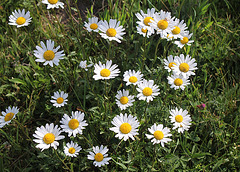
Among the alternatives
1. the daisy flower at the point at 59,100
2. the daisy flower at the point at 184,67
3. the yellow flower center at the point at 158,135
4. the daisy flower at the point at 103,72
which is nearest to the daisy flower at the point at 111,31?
the daisy flower at the point at 103,72

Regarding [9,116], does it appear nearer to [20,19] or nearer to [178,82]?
[20,19]

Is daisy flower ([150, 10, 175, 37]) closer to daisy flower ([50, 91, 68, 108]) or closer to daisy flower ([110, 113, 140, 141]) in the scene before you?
daisy flower ([110, 113, 140, 141])

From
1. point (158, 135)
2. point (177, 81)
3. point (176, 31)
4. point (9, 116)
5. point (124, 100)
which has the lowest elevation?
point (158, 135)

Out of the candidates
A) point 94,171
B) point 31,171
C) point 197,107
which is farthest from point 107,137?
point 197,107

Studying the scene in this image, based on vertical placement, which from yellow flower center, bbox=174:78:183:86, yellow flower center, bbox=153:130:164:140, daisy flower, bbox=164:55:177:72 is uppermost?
daisy flower, bbox=164:55:177:72

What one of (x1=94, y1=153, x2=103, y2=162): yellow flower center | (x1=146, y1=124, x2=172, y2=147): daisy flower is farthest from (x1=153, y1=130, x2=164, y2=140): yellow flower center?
(x1=94, y1=153, x2=103, y2=162): yellow flower center

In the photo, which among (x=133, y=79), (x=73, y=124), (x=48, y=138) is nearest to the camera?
(x=48, y=138)

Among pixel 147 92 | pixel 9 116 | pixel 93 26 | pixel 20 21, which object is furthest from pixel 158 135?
pixel 20 21
